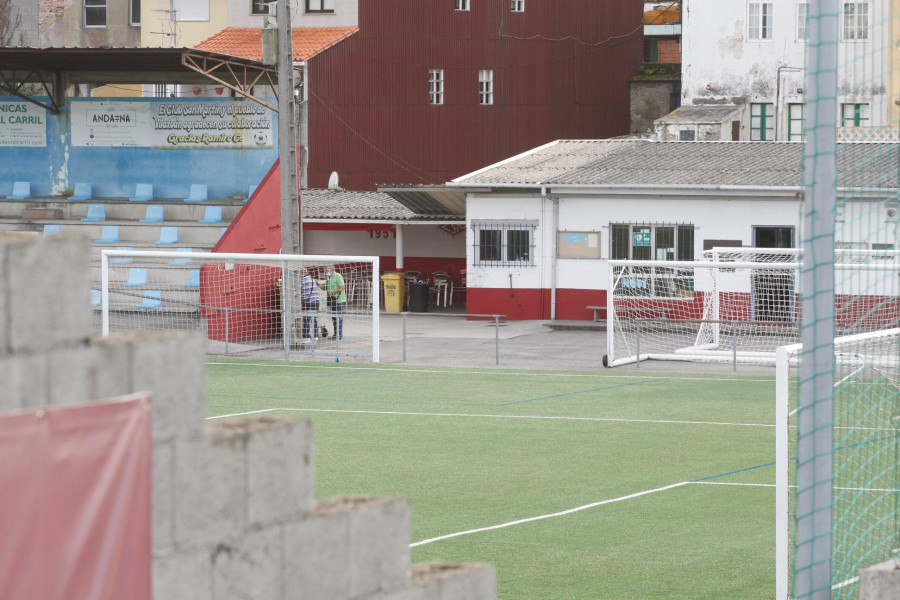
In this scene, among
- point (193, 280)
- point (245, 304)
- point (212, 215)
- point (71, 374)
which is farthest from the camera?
point (212, 215)

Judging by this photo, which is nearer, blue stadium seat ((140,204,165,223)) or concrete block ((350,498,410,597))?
concrete block ((350,498,410,597))

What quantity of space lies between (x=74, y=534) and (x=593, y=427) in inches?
603

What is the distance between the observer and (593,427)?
19016mm

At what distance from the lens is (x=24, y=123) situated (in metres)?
37.8

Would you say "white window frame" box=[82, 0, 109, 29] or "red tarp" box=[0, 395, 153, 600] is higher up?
"white window frame" box=[82, 0, 109, 29]

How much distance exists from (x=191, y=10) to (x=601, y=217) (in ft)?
72.7

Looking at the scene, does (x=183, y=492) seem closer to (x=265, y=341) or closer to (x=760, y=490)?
(x=760, y=490)

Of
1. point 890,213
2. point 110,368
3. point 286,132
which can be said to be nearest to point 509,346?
point 286,132

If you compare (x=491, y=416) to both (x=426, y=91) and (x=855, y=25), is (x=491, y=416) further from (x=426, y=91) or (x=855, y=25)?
(x=426, y=91)

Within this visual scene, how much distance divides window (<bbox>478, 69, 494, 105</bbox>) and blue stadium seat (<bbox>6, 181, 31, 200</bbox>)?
713 inches

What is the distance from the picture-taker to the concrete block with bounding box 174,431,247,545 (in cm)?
425

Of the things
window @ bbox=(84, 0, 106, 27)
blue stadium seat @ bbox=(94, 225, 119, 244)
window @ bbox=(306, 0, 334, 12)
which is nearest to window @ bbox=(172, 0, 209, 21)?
window @ bbox=(84, 0, 106, 27)

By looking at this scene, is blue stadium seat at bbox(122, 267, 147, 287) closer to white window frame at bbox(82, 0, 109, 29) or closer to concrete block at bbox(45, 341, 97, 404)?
white window frame at bbox(82, 0, 109, 29)

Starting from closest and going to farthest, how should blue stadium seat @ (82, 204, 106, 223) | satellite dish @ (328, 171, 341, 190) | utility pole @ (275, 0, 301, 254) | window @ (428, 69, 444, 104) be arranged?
utility pole @ (275, 0, 301, 254) → blue stadium seat @ (82, 204, 106, 223) → satellite dish @ (328, 171, 341, 190) → window @ (428, 69, 444, 104)
